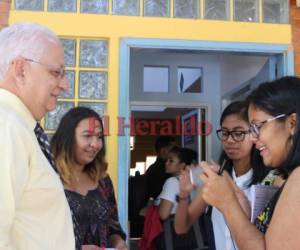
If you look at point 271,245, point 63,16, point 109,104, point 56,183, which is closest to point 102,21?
point 63,16

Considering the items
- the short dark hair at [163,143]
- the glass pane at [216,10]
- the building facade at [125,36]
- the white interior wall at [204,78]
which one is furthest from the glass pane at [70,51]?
the white interior wall at [204,78]

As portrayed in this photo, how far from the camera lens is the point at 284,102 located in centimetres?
146

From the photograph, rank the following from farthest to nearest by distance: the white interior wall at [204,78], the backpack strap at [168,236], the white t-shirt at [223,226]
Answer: the white interior wall at [204,78] → the backpack strap at [168,236] → the white t-shirt at [223,226]

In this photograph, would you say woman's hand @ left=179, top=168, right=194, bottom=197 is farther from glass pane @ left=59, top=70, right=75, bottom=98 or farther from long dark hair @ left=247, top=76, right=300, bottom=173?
glass pane @ left=59, top=70, right=75, bottom=98

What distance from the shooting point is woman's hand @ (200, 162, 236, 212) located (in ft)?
5.15

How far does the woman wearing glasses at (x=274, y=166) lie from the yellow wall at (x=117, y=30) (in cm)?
158

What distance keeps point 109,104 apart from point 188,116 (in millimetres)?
3101

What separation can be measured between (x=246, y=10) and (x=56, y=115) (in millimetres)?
1638

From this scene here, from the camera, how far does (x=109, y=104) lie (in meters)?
3.11

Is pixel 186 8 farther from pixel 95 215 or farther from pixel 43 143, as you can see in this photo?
pixel 43 143

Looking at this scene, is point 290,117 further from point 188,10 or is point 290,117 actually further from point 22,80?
point 188,10

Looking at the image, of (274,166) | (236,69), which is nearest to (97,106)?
(274,166)

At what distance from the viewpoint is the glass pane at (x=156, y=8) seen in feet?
10.6

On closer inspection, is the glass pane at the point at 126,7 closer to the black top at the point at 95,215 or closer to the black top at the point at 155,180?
the black top at the point at 95,215
